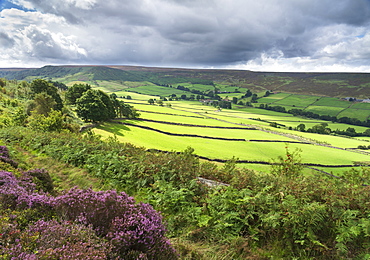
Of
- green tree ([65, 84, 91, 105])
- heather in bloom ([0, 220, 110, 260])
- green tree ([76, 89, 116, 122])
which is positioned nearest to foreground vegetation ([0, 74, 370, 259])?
heather in bloom ([0, 220, 110, 260])

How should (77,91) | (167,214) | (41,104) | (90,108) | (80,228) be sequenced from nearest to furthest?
1. (80,228)
2. (167,214)
3. (41,104)
4. (90,108)
5. (77,91)

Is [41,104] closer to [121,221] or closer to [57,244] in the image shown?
[121,221]

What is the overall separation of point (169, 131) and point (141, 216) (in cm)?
5965

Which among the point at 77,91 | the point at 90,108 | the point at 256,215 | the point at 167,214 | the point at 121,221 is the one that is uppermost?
the point at 77,91

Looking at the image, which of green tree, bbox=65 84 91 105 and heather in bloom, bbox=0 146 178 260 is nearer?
heather in bloom, bbox=0 146 178 260

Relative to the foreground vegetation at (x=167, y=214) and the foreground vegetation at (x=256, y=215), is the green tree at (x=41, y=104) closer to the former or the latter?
the foreground vegetation at (x=167, y=214)

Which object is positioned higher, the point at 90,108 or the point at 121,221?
the point at 121,221

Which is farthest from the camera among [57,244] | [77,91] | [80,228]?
[77,91]

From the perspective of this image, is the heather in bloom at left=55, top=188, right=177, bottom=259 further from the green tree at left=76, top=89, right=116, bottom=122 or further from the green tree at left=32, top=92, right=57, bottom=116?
the green tree at left=76, top=89, right=116, bottom=122

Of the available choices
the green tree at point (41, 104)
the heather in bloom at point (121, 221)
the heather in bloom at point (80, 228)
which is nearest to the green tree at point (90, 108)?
the green tree at point (41, 104)

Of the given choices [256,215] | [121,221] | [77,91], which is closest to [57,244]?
[121,221]

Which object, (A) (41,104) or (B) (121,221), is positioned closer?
(B) (121,221)

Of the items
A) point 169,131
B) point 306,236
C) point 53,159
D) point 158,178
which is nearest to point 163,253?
point 306,236

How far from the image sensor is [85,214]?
15.2 ft
